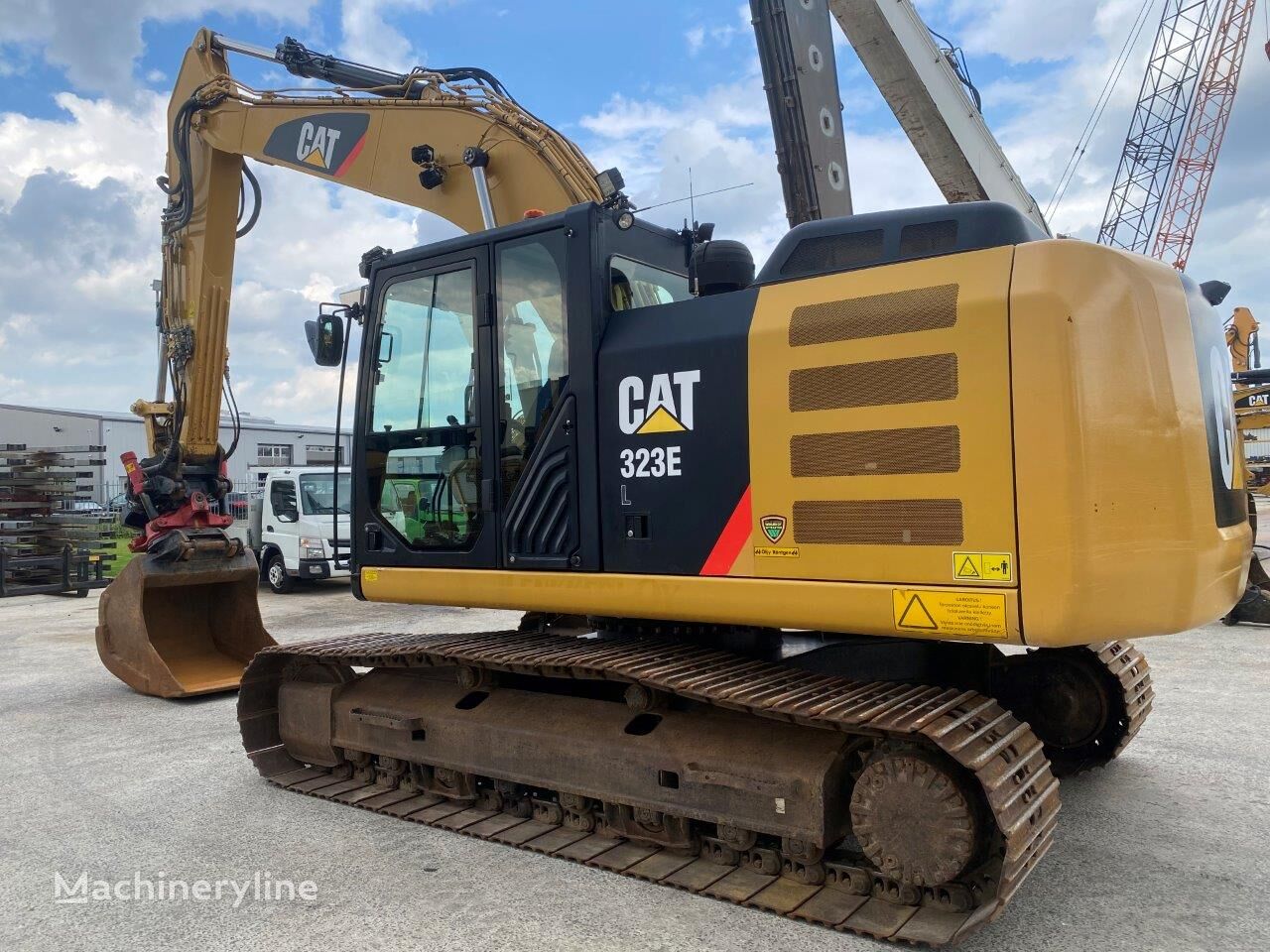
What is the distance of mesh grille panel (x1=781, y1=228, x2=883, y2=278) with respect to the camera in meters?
3.69

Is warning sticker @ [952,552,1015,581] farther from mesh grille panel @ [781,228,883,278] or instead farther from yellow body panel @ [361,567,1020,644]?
mesh grille panel @ [781,228,883,278]

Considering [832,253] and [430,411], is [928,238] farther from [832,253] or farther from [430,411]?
[430,411]

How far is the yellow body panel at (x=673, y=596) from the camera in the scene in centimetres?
336

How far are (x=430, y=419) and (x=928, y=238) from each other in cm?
244

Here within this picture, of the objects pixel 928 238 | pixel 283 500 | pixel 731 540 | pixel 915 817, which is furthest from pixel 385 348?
pixel 283 500

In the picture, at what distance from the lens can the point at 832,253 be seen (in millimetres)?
3773

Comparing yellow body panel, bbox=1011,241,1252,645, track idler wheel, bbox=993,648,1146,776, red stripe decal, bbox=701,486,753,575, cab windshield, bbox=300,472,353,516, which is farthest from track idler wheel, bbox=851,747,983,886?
cab windshield, bbox=300,472,353,516

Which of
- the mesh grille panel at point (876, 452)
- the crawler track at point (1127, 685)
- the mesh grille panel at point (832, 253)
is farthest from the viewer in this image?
the crawler track at point (1127, 685)

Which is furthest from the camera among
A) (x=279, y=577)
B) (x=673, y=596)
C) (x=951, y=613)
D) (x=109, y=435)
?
(x=109, y=435)

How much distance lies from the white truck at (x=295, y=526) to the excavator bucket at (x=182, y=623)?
6458mm

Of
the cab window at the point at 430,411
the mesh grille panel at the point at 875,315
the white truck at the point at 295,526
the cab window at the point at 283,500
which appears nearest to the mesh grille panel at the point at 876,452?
the mesh grille panel at the point at 875,315

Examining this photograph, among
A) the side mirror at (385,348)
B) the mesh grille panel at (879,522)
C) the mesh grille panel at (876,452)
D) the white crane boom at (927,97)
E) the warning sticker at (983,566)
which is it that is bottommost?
the warning sticker at (983,566)

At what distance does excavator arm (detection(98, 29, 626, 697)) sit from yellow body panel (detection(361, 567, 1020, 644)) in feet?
8.45

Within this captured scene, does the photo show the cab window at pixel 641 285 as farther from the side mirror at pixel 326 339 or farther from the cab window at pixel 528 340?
the side mirror at pixel 326 339
